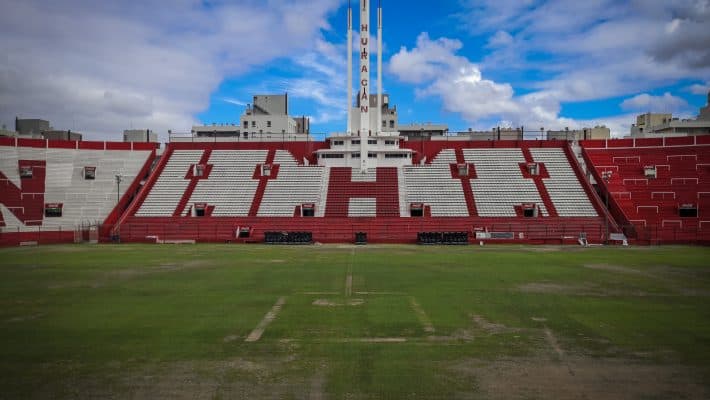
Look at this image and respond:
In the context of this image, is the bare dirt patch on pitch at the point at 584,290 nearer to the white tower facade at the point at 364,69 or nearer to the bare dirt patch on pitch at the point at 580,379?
the bare dirt patch on pitch at the point at 580,379

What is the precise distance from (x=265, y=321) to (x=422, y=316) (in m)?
5.13

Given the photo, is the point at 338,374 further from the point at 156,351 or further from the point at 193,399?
the point at 156,351

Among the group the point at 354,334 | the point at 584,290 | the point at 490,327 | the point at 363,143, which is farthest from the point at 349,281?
the point at 363,143

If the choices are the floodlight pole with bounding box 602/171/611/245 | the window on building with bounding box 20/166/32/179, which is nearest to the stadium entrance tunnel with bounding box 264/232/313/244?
the floodlight pole with bounding box 602/171/611/245

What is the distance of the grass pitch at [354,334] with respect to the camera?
9.52m

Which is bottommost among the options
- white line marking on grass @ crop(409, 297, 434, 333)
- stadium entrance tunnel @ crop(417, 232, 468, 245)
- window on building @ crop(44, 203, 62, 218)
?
white line marking on grass @ crop(409, 297, 434, 333)

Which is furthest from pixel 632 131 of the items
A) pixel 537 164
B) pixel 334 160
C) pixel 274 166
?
pixel 274 166

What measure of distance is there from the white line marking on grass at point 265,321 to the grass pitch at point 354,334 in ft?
0.20

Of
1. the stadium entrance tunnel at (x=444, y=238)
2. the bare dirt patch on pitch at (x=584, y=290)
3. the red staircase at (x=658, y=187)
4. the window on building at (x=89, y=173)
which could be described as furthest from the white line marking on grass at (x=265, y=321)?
the window on building at (x=89, y=173)

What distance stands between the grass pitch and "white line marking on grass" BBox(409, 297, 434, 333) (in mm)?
79

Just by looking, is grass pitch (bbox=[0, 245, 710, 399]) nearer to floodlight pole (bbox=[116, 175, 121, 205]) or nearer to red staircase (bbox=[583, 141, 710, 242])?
red staircase (bbox=[583, 141, 710, 242])

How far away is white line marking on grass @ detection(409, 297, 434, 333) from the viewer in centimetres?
1370

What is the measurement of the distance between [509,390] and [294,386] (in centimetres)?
437

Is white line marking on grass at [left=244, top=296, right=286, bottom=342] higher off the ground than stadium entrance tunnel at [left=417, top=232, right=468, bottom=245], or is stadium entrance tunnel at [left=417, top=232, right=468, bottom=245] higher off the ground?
stadium entrance tunnel at [left=417, top=232, right=468, bottom=245]
